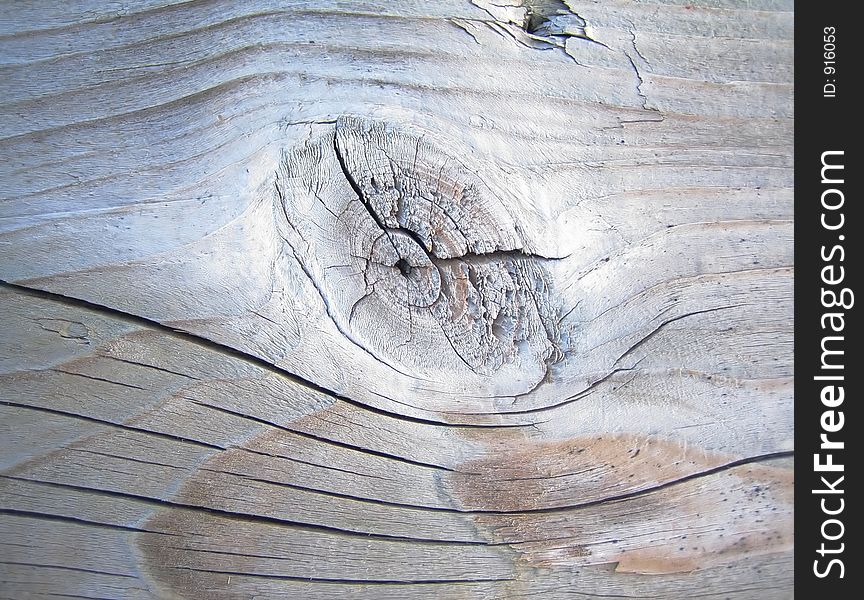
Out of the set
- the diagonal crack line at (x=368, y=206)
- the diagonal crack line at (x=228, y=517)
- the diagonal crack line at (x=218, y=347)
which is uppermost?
the diagonal crack line at (x=368, y=206)

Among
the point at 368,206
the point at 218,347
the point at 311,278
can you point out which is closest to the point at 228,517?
the point at 218,347

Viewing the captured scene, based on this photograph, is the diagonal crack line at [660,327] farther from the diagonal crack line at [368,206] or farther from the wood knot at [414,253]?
the diagonal crack line at [368,206]

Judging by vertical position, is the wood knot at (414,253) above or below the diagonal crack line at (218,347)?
above
